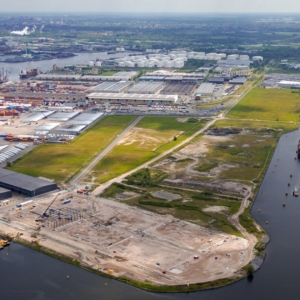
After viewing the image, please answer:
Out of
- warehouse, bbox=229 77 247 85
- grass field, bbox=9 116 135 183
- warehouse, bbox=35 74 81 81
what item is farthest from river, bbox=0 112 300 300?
warehouse, bbox=35 74 81 81

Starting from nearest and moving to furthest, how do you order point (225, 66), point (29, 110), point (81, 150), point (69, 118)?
1. point (81, 150)
2. point (69, 118)
3. point (29, 110)
4. point (225, 66)

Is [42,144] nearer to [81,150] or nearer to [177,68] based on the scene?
[81,150]

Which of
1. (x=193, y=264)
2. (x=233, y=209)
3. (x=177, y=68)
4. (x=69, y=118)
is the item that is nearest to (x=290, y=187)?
(x=233, y=209)

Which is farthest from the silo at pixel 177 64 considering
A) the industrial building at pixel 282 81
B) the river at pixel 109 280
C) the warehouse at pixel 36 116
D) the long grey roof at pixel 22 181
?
the river at pixel 109 280

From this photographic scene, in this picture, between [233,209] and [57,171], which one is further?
[57,171]

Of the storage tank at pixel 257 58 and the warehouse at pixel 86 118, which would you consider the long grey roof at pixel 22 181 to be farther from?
the storage tank at pixel 257 58
